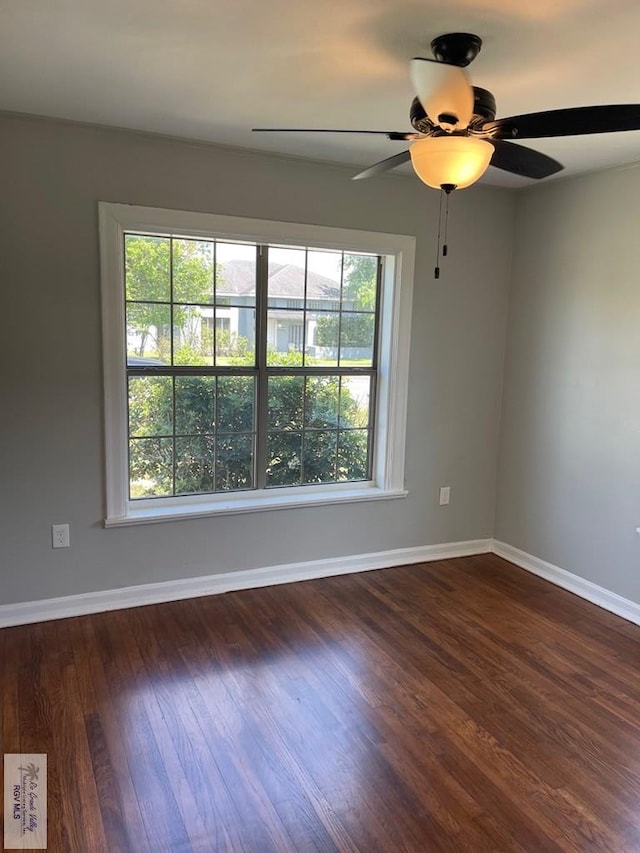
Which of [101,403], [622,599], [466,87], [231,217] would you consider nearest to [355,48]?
[466,87]

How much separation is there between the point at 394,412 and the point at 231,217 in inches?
58.8

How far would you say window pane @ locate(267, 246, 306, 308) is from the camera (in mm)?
3457

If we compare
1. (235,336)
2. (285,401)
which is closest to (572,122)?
(235,336)

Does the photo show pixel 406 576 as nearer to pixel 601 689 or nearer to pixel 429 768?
pixel 601 689

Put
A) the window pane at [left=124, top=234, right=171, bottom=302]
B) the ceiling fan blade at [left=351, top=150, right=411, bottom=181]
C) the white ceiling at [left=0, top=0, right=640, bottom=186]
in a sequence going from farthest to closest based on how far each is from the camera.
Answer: the window pane at [left=124, top=234, right=171, bottom=302] → the ceiling fan blade at [left=351, top=150, right=411, bottom=181] → the white ceiling at [left=0, top=0, right=640, bottom=186]

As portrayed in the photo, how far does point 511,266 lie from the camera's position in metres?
4.01

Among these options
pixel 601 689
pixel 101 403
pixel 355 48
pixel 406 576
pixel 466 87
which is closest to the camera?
pixel 466 87

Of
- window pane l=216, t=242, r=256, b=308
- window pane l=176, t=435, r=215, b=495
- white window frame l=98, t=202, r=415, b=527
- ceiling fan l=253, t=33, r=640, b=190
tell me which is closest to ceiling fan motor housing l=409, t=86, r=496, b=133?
ceiling fan l=253, t=33, r=640, b=190

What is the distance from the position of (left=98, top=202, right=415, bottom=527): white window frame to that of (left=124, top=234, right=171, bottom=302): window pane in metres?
0.11

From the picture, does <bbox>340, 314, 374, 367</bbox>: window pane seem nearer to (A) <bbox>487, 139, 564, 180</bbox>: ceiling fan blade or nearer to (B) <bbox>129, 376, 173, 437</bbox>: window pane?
(B) <bbox>129, 376, 173, 437</bbox>: window pane

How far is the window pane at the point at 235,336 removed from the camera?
3.39 m

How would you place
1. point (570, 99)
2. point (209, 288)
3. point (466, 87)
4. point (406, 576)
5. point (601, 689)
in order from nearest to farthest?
point (466, 87) < point (570, 99) < point (601, 689) < point (209, 288) < point (406, 576)

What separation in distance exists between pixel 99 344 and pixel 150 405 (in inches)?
17.3

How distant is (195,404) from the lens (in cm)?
339
